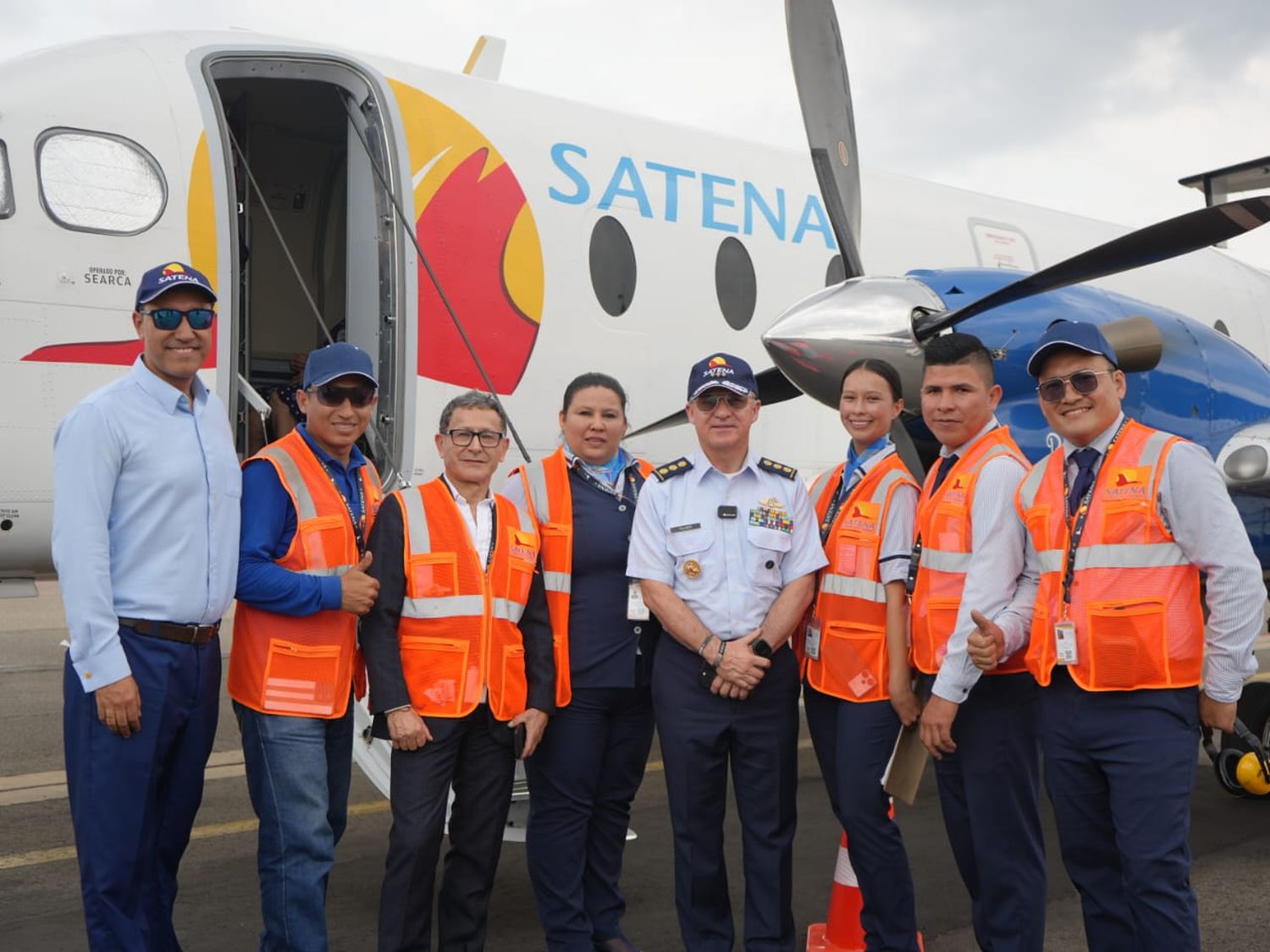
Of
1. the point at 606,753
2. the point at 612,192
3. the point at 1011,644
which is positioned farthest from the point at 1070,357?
the point at 612,192

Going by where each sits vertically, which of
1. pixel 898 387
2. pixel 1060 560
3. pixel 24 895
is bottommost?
pixel 24 895

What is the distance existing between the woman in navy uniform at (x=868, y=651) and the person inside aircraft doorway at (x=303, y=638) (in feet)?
5.21

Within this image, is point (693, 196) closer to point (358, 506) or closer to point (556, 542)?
point (556, 542)

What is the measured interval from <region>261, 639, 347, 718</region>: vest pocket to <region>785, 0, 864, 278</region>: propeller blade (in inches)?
145

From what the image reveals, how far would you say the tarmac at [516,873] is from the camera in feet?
16.1

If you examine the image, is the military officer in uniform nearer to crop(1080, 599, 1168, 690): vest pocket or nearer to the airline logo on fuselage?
crop(1080, 599, 1168, 690): vest pocket

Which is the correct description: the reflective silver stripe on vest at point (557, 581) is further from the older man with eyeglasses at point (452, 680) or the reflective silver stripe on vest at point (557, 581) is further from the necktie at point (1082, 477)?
the necktie at point (1082, 477)

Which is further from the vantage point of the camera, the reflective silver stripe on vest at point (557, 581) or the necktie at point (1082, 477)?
the reflective silver stripe on vest at point (557, 581)

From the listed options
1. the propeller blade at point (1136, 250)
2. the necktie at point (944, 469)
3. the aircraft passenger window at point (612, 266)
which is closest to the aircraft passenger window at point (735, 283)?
the aircraft passenger window at point (612, 266)

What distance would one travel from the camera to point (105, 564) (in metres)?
3.62

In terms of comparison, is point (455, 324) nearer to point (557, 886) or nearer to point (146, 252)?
point (146, 252)

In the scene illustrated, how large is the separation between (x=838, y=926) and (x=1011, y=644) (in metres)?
1.54

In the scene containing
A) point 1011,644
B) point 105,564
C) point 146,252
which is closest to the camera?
point 105,564

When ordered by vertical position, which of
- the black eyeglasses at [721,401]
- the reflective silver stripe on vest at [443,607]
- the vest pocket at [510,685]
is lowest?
the vest pocket at [510,685]
